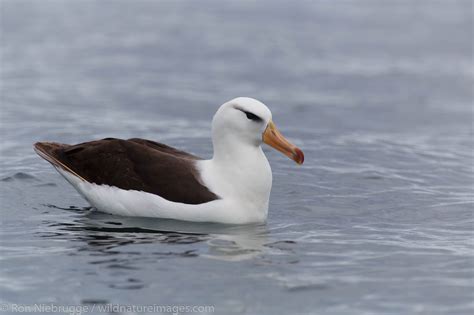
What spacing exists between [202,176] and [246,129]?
0.80 metres

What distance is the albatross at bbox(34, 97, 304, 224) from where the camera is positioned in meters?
12.0

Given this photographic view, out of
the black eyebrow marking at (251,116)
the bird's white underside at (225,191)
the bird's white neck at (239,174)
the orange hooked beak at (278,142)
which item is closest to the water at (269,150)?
the bird's white underside at (225,191)

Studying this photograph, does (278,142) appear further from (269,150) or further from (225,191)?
(269,150)

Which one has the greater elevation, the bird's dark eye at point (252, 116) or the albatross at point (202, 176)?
the bird's dark eye at point (252, 116)

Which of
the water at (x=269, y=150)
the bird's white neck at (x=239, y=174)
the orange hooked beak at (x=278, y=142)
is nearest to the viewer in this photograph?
the water at (x=269, y=150)

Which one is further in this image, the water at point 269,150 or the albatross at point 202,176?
the albatross at point 202,176

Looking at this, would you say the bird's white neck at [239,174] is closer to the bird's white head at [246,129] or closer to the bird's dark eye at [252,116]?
the bird's white head at [246,129]

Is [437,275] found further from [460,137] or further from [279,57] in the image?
[279,57]

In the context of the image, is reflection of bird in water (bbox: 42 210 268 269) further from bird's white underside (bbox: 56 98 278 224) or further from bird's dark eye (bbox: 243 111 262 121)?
bird's dark eye (bbox: 243 111 262 121)

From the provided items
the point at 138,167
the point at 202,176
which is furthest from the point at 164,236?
the point at 138,167

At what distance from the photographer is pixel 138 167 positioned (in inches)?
483

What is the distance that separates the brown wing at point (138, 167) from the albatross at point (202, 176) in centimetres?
1

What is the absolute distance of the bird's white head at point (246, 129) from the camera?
1216 centimetres

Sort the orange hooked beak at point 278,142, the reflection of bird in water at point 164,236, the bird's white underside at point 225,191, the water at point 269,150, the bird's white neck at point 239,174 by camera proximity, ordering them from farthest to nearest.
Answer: the orange hooked beak at point 278,142 < the bird's white neck at point 239,174 < the bird's white underside at point 225,191 < the reflection of bird in water at point 164,236 < the water at point 269,150
